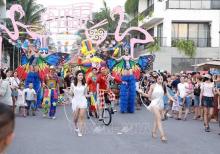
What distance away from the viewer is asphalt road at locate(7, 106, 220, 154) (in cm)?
998

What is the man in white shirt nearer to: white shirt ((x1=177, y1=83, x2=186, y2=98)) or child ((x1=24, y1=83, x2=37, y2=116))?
white shirt ((x1=177, y1=83, x2=186, y2=98))

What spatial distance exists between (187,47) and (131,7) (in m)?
15.8

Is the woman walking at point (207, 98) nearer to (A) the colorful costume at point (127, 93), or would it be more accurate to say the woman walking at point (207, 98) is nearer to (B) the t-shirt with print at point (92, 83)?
(B) the t-shirt with print at point (92, 83)

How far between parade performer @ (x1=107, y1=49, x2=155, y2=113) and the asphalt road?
2781 mm

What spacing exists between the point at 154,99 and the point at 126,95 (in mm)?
7497

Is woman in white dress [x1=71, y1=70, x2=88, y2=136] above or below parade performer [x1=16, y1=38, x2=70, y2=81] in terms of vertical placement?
below

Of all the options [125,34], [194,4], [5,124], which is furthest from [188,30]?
[5,124]

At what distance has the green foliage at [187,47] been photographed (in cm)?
3884

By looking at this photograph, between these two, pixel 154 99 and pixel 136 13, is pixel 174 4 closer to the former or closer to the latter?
pixel 136 13

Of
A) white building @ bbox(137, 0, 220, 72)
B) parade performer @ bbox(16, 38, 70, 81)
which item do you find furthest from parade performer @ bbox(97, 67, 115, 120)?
white building @ bbox(137, 0, 220, 72)

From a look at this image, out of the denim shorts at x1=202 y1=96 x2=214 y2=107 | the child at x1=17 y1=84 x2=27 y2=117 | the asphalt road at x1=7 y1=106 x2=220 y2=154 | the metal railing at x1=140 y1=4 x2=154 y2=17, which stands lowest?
the asphalt road at x1=7 y1=106 x2=220 y2=154

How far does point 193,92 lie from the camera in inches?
680

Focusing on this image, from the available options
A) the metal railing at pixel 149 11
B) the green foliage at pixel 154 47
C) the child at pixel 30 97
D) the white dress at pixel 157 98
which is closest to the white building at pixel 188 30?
the green foliage at pixel 154 47

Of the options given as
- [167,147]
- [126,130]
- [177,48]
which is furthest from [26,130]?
[177,48]
